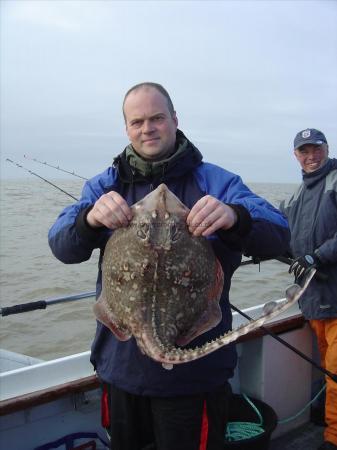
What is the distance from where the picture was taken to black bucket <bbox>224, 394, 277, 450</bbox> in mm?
3602

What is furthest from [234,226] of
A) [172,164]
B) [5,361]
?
[5,361]

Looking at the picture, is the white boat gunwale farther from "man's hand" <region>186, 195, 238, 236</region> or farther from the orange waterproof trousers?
the orange waterproof trousers

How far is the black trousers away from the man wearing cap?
1869 mm

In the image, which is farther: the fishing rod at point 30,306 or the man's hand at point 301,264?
the man's hand at point 301,264

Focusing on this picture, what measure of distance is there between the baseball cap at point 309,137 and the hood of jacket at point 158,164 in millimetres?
2474

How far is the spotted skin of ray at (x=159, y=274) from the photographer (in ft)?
6.93

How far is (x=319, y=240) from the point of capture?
175 inches

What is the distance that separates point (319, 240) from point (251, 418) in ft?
6.19

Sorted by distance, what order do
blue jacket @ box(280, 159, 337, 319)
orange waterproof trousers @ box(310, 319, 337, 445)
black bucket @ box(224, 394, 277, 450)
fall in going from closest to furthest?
black bucket @ box(224, 394, 277, 450) < orange waterproof trousers @ box(310, 319, 337, 445) < blue jacket @ box(280, 159, 337, 319)

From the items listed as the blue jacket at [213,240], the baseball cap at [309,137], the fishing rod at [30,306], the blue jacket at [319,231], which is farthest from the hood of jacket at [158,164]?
the baseball cap at [309,137]

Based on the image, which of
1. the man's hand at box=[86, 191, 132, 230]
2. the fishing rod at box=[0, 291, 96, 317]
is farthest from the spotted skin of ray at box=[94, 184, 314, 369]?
the fishing rod at box=[0, 291, 96, 317]

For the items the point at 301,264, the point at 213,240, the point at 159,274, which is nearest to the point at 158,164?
the point at 213,240

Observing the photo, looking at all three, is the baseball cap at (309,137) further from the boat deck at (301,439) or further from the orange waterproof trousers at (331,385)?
the boat deck at (301,439)

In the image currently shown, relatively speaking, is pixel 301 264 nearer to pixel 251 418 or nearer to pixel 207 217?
pixel 251 418
